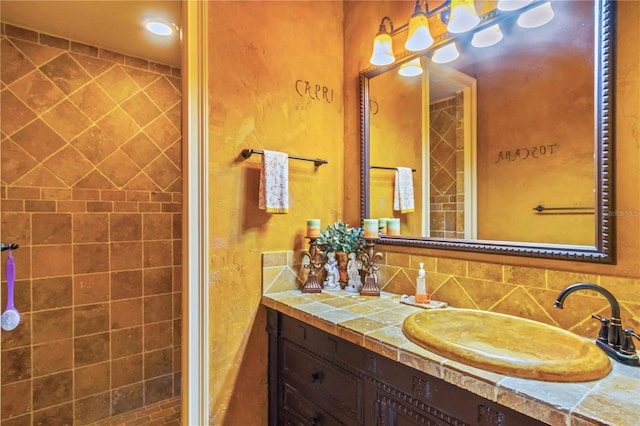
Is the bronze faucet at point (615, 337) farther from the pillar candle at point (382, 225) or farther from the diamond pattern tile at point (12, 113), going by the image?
the diamond pattern tile at point (12, 113)

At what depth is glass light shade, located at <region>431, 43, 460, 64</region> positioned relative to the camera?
135 centimetres

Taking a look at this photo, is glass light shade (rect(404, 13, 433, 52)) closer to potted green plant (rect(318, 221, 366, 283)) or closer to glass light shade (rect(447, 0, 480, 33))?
glass light shade (rect(447, 0, 480, 33))

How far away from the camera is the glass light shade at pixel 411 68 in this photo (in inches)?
58.6

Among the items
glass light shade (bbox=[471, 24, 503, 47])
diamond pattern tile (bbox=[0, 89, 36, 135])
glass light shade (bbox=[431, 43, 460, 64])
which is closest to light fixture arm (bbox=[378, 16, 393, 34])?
glass light shade (bbox=[431, 43, 460, 64])

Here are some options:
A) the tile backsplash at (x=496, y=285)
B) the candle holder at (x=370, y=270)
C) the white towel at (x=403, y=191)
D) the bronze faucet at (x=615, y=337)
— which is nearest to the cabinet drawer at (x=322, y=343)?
the tile backsplash at (x=496, y=285)

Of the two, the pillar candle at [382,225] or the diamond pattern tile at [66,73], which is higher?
the diamond pattern tile at [66,73]

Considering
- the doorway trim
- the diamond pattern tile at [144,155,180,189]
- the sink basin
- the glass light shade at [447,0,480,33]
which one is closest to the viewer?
the sink basin

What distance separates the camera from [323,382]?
120 centimetres

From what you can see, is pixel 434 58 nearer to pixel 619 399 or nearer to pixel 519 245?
pixel 519 245

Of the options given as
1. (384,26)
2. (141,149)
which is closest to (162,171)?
(141,149)

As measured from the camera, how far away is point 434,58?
1423 millimetres

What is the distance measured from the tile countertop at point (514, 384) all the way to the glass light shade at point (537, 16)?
3.56 feet

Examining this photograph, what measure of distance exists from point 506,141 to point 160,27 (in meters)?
1.89

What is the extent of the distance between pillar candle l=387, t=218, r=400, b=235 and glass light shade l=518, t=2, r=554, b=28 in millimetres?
912
